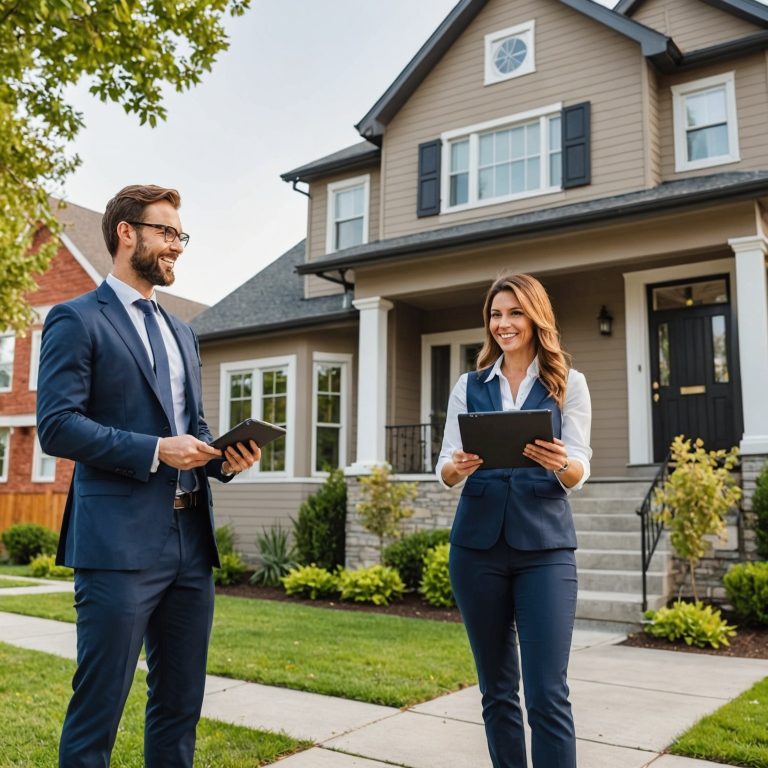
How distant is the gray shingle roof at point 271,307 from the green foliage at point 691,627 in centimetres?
699

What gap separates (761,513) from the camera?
25.6 ft

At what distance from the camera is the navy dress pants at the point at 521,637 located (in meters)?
2.46

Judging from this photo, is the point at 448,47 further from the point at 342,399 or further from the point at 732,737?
the point at 732,737

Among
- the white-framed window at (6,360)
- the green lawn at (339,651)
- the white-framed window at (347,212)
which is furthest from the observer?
the white-framed window at (6,360)

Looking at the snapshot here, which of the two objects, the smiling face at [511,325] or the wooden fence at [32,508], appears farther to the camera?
the wooden fence at [32,508]

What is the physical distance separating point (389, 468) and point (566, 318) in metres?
3.36

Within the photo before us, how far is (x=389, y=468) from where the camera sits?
34.4ft

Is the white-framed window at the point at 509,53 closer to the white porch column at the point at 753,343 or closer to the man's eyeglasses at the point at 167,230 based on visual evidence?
the white porch column at the point at 753,343

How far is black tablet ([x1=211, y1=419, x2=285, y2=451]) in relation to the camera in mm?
2371

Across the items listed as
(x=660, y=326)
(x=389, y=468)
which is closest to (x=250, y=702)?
(x=389, y=468)

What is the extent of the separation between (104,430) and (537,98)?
34.6ft

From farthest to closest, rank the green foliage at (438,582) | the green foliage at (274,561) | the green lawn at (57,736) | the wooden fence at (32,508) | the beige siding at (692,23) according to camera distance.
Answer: the wooden fence at (32,508)
the green foliage at (274,561)
the beige siding at (692,23)
the green foliage at (438,582)
the green lawn at (57,736)

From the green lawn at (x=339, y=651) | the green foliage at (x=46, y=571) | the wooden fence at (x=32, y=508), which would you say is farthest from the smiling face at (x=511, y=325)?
the wooden fence at (x=32, y=508)

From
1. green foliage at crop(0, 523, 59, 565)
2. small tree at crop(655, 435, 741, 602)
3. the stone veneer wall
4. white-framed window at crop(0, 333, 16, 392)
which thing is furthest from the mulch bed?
white-framed window at crop(0, 333, 16, 392)
